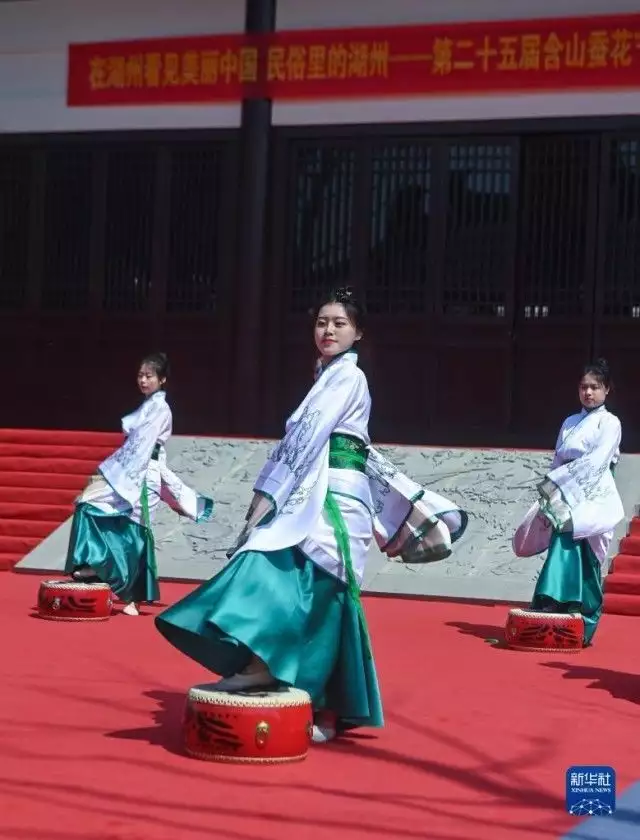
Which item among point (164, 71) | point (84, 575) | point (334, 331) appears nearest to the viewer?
point (334, 331)

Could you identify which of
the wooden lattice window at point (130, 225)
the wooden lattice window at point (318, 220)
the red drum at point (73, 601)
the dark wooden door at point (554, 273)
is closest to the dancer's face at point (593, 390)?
the red drum at point (73, 601)

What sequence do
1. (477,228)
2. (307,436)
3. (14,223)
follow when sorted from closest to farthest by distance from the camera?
(307,436), (477,228), (14,223)

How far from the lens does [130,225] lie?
1348 centimetres

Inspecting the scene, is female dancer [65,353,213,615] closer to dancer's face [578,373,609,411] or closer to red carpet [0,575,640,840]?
red carpet [0,575,640,840]

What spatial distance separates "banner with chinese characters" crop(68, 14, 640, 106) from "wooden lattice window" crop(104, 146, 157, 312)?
56cm

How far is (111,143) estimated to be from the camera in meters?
13.5

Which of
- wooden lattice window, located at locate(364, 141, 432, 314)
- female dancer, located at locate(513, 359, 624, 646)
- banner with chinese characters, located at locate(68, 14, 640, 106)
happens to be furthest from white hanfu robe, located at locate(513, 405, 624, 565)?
banner with chinese characters, located at locate(68, 14, 640, 106)

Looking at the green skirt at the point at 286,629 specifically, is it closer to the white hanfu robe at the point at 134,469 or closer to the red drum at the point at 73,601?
the red drum at the point at 73,601

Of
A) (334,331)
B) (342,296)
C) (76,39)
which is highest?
(76,39)

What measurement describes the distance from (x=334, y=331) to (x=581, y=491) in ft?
9.85

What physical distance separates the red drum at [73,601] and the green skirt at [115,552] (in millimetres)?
313

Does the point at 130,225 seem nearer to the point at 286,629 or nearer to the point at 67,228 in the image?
the point at 67,228

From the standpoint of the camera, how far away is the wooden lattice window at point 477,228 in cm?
1252

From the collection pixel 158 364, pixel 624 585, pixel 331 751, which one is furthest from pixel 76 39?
pixel 331 751
